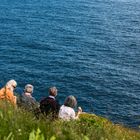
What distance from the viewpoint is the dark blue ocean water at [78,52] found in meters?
50.8

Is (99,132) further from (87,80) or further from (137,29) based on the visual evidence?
(137,29)

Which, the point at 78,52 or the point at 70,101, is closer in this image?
the point at 70,101

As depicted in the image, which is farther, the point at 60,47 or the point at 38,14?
the point at 38,14

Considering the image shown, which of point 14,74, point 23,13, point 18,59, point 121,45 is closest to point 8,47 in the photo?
point 18,59

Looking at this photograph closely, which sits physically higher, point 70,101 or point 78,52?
Answer: point 70,101

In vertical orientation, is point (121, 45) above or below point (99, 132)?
below

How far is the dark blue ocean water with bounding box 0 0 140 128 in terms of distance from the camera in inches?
1998

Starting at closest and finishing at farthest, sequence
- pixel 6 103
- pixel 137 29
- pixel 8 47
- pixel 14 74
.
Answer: pixel 6 103 < pixel 14 74 < pixel 8 47 < pixel 137 29

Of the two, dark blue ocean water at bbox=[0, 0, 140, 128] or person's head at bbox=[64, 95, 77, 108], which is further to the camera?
dark blue ocean water at bbox=[0, 0, 140, 128]

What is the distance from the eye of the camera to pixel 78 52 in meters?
66.5

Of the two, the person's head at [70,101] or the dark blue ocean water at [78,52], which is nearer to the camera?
the person's head at [70,101]

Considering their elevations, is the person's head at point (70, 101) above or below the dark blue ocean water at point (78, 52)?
above

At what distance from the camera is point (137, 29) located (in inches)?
3278

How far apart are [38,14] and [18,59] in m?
30.8
